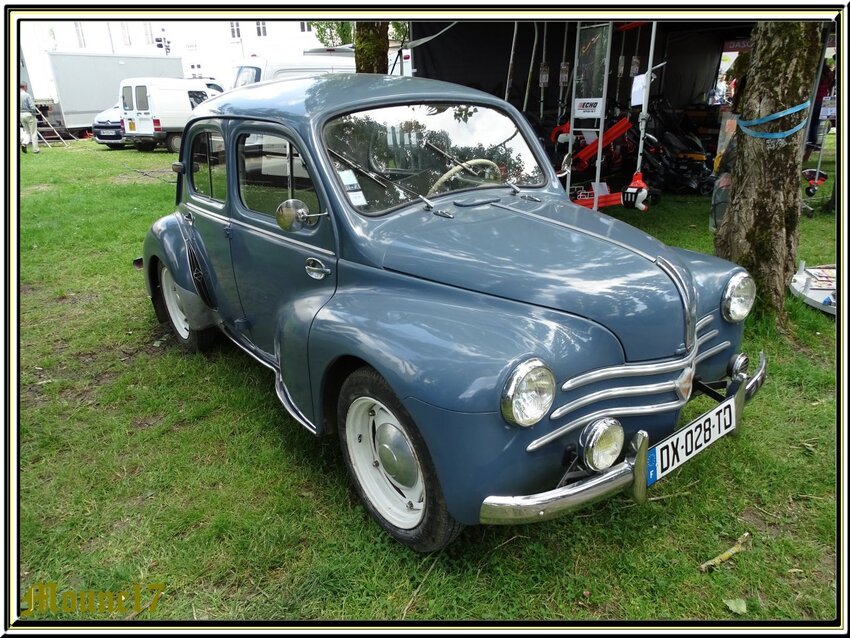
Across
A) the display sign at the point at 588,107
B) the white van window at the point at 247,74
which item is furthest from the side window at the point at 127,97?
the display sign at the point at 588,107

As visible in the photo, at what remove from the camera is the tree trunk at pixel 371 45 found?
7078mm

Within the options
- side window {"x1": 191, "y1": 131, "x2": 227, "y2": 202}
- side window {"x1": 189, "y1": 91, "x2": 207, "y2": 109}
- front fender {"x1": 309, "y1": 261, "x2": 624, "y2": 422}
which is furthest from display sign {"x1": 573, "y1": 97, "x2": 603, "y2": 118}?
side window {"x1": 189, "y1": 91, "x2": 207, "y2": 109}

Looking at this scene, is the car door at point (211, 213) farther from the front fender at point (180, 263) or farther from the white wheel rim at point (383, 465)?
the white wheel rim at point (383, 465)

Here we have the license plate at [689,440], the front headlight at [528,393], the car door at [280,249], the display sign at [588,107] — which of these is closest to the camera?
the front headlight at [528,393]

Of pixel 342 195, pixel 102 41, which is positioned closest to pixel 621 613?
pixel 342 195

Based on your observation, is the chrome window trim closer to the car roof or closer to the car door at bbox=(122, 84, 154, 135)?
the car roof

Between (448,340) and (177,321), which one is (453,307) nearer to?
(448,340)

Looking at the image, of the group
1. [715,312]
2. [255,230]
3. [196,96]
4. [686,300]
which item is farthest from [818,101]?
[196,96]

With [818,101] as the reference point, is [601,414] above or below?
below

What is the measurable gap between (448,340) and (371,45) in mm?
6016

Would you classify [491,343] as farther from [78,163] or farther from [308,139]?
[78,163]

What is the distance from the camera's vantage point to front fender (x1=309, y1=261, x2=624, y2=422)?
201 centimetres

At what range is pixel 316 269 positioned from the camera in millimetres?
2891

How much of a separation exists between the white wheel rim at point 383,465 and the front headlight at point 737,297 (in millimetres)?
1634
